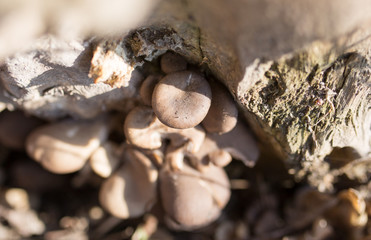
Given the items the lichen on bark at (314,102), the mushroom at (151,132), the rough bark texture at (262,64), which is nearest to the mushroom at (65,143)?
the rough bark texture at (262,64)

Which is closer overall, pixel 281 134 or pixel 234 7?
pixel 234 7

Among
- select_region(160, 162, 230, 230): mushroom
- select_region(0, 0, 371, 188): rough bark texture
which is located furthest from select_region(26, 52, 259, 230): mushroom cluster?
select_region(0, 0, 371, 188): rough bark texture

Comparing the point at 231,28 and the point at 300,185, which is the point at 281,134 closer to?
the point at 231,28

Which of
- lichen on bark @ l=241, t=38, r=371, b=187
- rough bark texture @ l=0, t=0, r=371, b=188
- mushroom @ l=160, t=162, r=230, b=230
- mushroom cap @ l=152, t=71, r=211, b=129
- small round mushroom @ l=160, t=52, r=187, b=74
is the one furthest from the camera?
mushroom @ l=160, t=162, r=230, b=230

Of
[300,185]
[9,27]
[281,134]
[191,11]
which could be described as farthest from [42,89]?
[300,185]

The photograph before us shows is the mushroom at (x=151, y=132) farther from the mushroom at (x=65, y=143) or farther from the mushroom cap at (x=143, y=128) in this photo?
the mushroom at (x=65, y=143)

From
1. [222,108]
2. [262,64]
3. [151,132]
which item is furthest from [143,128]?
[262,64]

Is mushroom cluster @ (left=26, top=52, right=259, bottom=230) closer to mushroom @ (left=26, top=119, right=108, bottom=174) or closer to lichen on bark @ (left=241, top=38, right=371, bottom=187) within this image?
mushroom @ (left=26, top=119, right=108, bottom=174)
